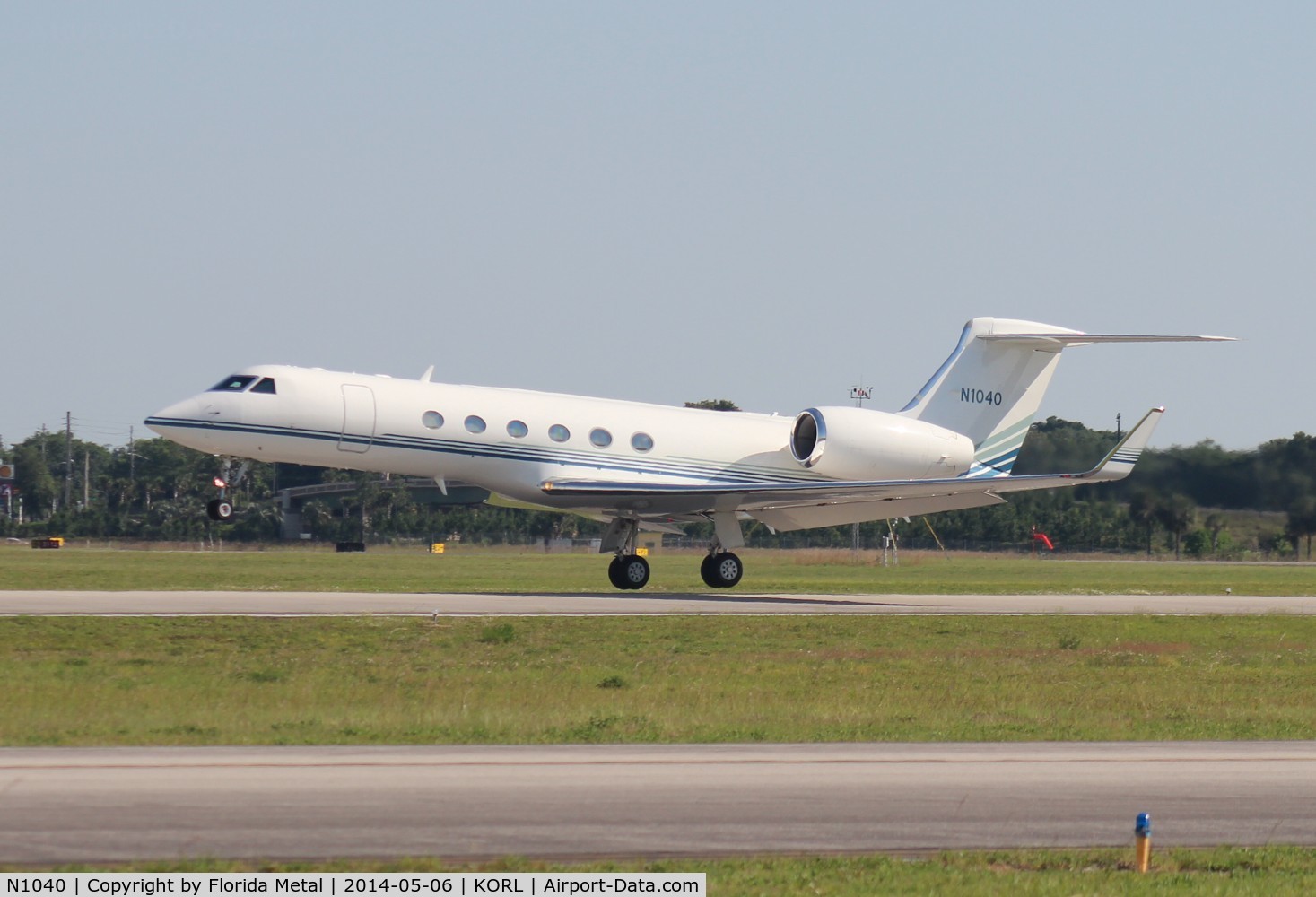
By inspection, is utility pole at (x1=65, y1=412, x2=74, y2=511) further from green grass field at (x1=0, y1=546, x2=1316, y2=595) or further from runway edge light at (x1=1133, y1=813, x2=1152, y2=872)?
runway edge light at (x1=1133, y1=813, x2=1152, y2=872)

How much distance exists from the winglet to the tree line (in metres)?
13.6

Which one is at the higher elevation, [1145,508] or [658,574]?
[1145,508]

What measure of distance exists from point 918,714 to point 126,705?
26.6 feet

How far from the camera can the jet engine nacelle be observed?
3291cm

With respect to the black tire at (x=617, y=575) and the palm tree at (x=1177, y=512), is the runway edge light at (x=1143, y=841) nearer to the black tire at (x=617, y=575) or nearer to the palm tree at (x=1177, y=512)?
the black tire at (x=617, y=575)

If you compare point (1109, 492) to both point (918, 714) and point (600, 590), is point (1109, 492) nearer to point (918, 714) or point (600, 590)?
point (600, 590)

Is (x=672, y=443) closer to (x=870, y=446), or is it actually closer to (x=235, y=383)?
(x=870, y=446)

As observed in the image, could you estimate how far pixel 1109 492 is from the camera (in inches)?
1953

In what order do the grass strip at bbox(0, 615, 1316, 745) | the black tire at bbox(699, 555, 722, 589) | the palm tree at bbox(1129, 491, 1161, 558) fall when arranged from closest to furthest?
1. the grass strip at bbox(0, 615, 1316, 745)
2. the black tire at bbox(699, 555, 722, 589)
3. the palm tree at bbox(1129, 491, 1161, 558)

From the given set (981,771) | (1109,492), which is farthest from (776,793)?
(1109,492)

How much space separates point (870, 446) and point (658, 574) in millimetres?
16322

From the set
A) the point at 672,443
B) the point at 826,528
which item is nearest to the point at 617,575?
the point at 672,443

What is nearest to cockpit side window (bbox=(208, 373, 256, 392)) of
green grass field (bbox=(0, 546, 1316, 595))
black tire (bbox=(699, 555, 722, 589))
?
green grass field (bbox=(0, 546, 1316, 595))

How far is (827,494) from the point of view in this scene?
101 ft
